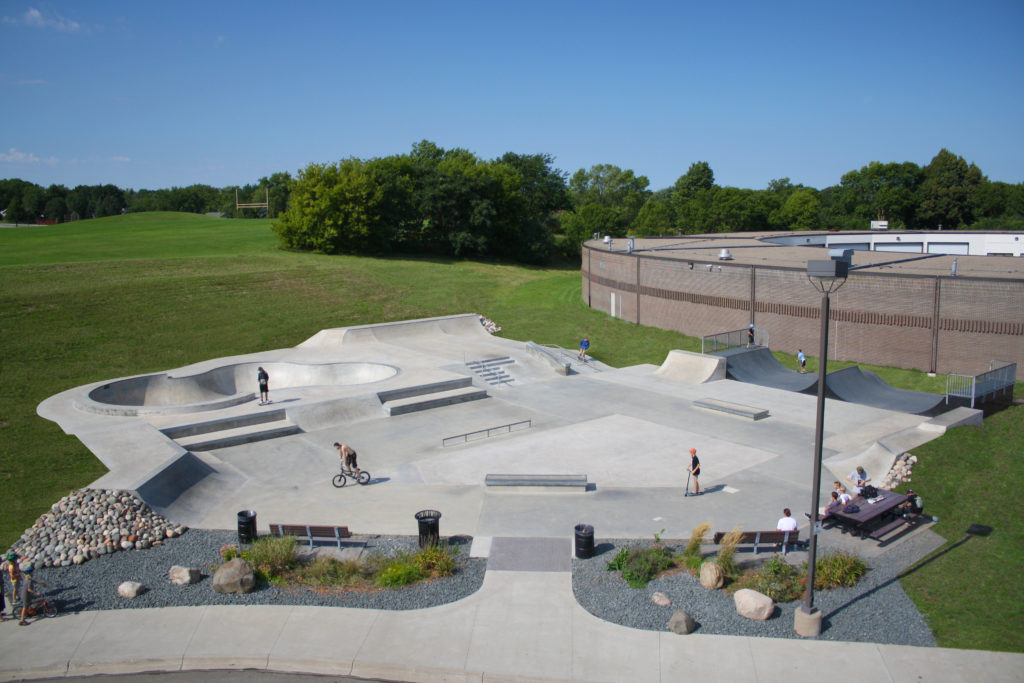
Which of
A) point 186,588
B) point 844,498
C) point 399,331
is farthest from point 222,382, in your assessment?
point 844,498

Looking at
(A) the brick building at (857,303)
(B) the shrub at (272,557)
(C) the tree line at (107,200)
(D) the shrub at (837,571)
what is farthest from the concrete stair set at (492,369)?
(C) the tree line at (107,200)

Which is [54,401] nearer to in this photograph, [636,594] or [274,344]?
[274,344]

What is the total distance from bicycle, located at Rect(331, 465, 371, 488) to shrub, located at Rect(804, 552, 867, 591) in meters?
10.7

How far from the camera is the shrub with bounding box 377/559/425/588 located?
12289 mm

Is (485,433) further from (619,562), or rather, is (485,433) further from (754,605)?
(754,605)

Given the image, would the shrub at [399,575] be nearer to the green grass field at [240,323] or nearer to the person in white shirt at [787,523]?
the person in white shirt at [787,523]

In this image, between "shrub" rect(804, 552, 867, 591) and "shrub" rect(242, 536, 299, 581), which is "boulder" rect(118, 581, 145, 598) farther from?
"shrub" rect(804, 552, 867, 591)

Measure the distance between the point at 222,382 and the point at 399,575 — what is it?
775 inches

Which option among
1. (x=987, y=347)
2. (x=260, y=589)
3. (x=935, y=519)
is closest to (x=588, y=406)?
(x=935, y=519)

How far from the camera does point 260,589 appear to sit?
40.2 feet

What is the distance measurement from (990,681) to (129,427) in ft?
71.1

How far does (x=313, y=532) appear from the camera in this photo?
13.8 meters

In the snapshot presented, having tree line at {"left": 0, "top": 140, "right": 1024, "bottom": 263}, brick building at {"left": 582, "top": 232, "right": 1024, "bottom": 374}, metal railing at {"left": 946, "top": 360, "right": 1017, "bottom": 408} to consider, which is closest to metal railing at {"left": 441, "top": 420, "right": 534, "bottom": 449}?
metal railing at {"left": 946, "top": 360, "right": 1017, "bottom": 408}

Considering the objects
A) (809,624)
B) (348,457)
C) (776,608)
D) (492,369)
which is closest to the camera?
(809,624)
